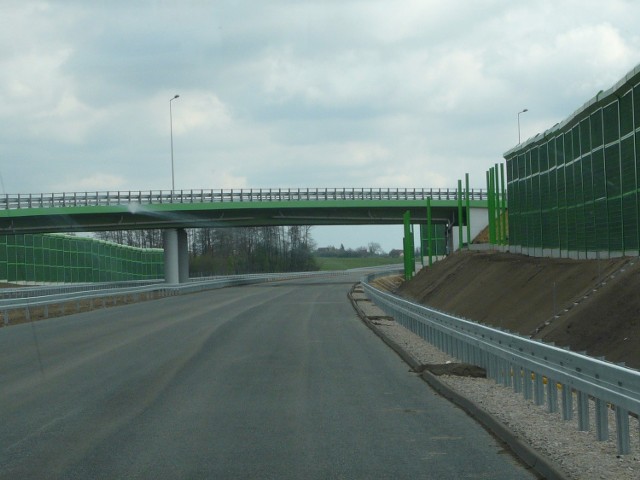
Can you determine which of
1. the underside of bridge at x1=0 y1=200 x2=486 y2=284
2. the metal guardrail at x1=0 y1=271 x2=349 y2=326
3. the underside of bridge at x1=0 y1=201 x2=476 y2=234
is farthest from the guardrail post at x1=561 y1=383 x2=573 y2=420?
the underside of bridge at x1=0 y1=201 x2=476 y2=234

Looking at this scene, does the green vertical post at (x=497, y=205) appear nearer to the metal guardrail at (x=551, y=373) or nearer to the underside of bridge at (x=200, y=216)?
the underside of bridge at (x=200, y=216)

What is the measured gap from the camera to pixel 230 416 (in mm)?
10969

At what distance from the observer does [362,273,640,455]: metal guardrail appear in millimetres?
8148

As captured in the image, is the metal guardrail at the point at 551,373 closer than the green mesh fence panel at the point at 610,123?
Yes

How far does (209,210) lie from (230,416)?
61122 mm

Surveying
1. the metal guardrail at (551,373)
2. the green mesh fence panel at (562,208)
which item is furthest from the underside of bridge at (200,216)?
the metal guardrail at (551,373)

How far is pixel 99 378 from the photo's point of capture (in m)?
14.9

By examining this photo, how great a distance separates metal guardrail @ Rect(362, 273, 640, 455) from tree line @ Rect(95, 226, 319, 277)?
112 m

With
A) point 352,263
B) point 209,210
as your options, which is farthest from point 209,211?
point 352,263

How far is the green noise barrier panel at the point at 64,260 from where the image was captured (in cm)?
7681

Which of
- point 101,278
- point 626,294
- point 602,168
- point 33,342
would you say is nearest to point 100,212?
point 101,278

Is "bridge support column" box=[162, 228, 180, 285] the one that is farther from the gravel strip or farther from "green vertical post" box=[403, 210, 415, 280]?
the gravel strip

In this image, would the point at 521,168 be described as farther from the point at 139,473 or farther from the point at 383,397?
the point at 139,473

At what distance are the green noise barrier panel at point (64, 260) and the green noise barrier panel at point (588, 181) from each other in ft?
177
